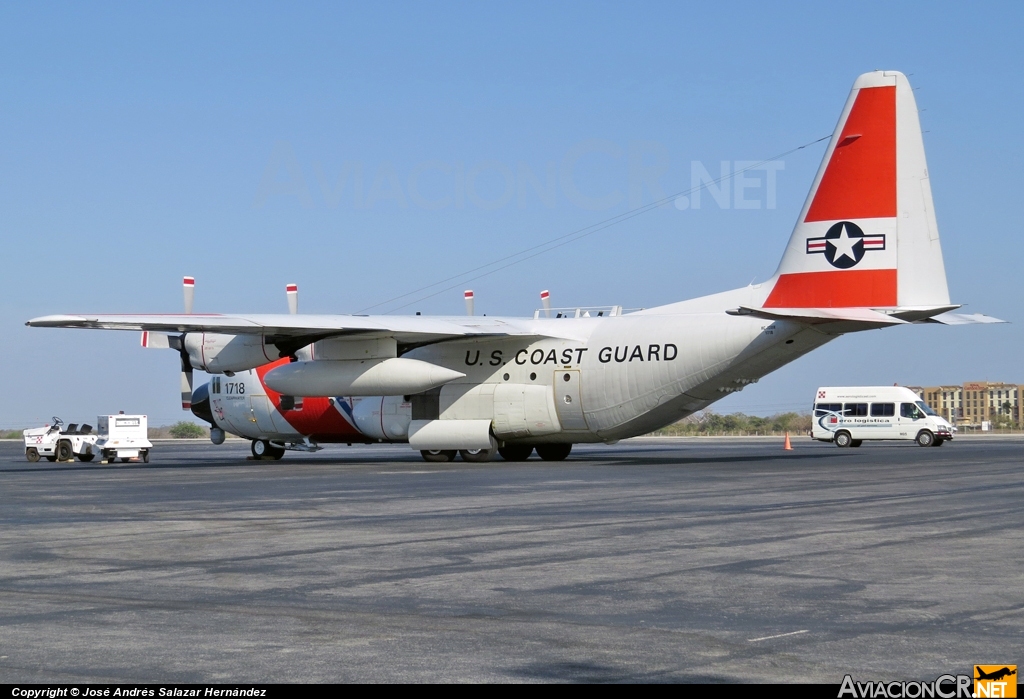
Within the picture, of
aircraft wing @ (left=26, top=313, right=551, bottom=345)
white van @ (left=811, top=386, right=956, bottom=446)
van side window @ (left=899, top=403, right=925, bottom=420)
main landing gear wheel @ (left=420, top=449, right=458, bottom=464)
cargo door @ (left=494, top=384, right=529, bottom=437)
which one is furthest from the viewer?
van side window @ (left=899, top=403, right=925, bottom=420)

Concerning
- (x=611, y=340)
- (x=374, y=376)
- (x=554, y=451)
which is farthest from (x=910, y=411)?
(x=374, y=376)

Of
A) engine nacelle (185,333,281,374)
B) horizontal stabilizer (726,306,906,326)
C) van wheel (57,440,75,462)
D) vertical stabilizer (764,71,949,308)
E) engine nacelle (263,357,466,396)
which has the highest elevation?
vertical stabilizer (764,71,949,308)

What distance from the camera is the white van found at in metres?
49.3

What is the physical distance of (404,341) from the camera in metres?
31.9

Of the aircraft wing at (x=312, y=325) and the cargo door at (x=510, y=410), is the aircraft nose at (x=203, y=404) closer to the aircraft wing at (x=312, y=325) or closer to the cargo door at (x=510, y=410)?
the aircraft wing at (x=312, y=325)

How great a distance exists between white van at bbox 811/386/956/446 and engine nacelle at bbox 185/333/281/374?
93.4ft

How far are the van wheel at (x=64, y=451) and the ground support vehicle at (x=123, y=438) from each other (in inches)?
161

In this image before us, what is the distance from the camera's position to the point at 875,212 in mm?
25875

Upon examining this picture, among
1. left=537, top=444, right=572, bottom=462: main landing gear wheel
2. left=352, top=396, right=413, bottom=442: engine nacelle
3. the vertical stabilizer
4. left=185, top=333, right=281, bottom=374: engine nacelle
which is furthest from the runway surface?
left=537, top=444, right=572, bottom=462: main landing gear wheel

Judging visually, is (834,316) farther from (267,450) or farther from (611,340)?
(267,450)

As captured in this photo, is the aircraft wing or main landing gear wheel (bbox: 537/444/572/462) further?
main landing gear wheel (bbox: 537/444/572/462)

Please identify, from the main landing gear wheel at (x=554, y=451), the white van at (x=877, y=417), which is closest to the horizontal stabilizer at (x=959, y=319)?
the main landing gear wheel at (x=554, y=451)

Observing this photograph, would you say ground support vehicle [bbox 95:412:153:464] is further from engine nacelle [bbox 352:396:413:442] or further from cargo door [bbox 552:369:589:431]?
cargo door [bbox 552:369:589:431]

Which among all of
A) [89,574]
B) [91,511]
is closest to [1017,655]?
[89,574]
